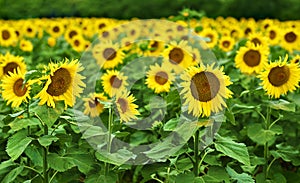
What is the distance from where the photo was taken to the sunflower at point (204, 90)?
259 cm

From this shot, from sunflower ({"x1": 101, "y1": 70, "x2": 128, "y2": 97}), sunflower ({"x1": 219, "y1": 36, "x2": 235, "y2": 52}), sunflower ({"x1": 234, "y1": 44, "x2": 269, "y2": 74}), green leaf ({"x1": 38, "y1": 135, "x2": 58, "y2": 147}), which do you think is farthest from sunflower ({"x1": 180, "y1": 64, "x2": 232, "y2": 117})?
sunflower ({"x1": 219, "y1": 36, "x2": 235, "y2": 52})

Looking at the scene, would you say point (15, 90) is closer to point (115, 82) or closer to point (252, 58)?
point (115, 82)

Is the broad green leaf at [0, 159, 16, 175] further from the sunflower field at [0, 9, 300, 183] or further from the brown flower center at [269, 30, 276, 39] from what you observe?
the brown flower center at [269, 30, 276, 39]

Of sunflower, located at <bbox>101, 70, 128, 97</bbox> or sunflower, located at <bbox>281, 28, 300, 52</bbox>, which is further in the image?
sunflower, located at <bbox>281, 28, 300, 52</bbox>

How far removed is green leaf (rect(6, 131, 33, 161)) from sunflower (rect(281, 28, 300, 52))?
298cm

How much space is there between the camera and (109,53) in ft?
15.6

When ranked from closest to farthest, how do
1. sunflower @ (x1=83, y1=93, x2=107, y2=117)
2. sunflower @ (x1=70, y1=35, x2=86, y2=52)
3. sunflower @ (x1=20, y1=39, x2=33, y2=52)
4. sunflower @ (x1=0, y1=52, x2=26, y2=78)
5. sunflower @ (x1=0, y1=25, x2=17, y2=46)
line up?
1. sunflower @ (x1=83, y1=93, x2=107, y2=117)
2. sunflower @ (x1=0, y1=52, x2=26, y2=78)
3. sunflower @ (x1=20, y1=39, x2=33, y2=52)
4. sunflower @ (x1=70, y1=35, x2=86, y2=52)
5. sunflower @ (x1=0, y1=25, x2=17, y2=46)

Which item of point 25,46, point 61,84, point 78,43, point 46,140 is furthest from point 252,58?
point 25,46

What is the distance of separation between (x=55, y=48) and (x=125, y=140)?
3.25 meters

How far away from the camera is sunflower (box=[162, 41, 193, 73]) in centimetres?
418

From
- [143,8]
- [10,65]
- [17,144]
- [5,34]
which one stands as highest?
[143,8]

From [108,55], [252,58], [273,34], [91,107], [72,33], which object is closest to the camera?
[91,107]

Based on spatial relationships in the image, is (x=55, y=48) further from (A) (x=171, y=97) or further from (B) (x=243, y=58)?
(A) (x=171, y=97)

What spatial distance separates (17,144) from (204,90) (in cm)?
78
